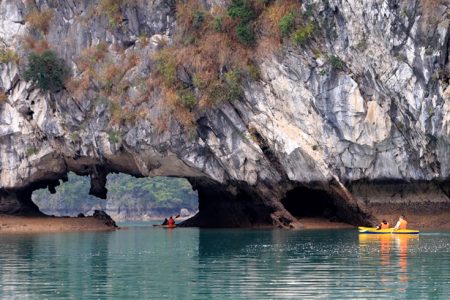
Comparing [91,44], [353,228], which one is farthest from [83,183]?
[353,228]

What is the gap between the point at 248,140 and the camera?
4447 centimetres

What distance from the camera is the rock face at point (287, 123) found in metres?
41.8

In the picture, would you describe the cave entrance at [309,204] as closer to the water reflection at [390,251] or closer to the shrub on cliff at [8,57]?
the water reflection at [390,251]

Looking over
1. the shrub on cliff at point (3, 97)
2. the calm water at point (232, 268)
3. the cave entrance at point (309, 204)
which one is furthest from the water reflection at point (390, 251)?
the shrub on cliff at point (3, 97)

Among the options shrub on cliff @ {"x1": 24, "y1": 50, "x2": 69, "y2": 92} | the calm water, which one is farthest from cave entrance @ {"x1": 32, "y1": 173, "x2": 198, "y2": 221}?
the calm water

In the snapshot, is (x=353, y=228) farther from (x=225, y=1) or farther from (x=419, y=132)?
(x=225, y=1)

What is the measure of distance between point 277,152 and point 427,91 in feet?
23.4

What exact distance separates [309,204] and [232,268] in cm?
2337

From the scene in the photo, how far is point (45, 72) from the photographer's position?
47562 mm

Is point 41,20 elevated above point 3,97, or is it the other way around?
point 41,20

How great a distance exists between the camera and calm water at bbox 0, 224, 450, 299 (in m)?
21.0

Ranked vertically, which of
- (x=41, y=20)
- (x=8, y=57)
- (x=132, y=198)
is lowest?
(x=132, y=198)

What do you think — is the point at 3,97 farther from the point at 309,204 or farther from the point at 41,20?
the point at 309,204

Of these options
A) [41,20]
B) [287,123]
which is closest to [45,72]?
[41,20]
